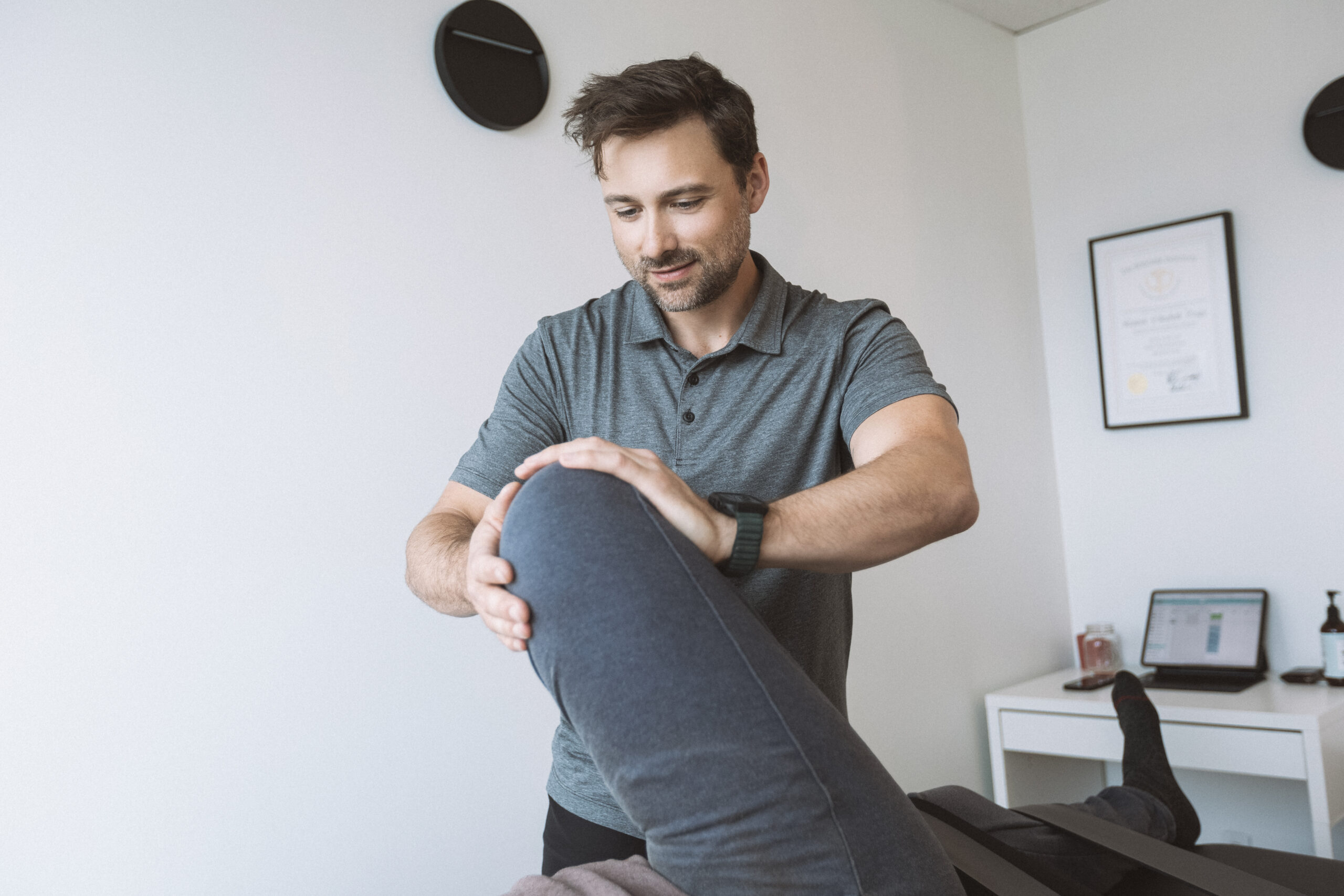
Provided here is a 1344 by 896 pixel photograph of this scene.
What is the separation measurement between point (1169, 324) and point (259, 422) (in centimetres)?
244

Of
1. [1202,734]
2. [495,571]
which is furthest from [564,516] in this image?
[1202,734]

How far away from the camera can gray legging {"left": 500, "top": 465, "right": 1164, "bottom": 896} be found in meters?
0.75

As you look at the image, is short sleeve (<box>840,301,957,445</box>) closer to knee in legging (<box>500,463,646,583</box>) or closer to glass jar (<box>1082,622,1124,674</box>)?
knee in legging (<box>500,463,646,583</box>)

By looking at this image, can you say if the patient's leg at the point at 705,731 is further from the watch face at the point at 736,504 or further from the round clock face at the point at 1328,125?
the round clock face at the point at 1328,125

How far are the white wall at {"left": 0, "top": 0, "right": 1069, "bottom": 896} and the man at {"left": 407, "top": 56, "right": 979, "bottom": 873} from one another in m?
0.40

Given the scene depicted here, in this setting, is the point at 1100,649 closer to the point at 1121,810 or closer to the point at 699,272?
the point at 1121,810

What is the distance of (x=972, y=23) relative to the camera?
2.99 meters

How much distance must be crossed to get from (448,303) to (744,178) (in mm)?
661

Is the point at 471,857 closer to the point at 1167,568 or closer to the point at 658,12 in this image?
the point at 658,12

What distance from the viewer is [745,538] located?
2.90 ft

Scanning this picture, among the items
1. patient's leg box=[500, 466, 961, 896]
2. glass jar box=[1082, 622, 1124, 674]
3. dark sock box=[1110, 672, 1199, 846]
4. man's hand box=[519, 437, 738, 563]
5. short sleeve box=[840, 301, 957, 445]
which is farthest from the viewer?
glass jar box=[1082, 622, 1124, 674]

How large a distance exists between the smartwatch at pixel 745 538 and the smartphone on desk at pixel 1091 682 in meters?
2.06

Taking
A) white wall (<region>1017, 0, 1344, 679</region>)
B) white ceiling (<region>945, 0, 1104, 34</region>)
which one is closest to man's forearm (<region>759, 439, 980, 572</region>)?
white wall (<region>1017, 0, 1344, 679</region>)

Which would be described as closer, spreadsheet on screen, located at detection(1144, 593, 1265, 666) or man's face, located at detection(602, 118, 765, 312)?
man's face, located at detection(602, 118, 765, 312)
